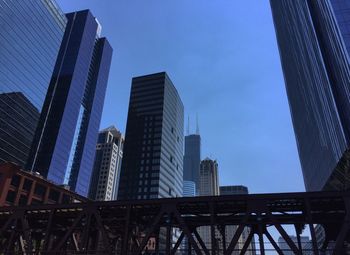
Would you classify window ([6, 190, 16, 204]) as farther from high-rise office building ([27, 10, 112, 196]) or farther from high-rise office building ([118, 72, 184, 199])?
high-rise office building ([118, 72, 184, 199])

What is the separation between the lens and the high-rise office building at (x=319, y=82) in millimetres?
70000

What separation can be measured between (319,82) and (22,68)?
9950cm

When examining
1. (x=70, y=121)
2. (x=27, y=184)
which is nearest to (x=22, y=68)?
(x=70, y=121)

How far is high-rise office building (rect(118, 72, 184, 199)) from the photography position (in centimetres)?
15538

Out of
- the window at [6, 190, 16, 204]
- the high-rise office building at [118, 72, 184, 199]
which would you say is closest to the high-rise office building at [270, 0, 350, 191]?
the high-rise office building at [118, 72, 184, 199]

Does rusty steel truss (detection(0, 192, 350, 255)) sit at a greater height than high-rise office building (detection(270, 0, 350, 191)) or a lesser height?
lesser

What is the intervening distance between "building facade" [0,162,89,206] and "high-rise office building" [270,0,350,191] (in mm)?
63537

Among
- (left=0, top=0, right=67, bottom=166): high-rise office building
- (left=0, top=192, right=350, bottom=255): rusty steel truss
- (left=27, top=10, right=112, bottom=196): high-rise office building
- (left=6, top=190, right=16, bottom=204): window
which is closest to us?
(left=0, top=192, right=350, bottom=255): rusty steel truss

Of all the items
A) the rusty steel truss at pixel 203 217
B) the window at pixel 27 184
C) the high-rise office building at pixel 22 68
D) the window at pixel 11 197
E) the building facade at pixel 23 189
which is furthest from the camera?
the high-rise office building at pixel 22 68

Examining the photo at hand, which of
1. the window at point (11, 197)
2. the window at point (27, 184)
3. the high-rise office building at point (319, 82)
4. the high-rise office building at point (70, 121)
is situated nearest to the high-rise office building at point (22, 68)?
the high-rise office building at point (70, 121)

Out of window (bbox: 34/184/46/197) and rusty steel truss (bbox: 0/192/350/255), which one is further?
window (bbox: 34/184/46/197)

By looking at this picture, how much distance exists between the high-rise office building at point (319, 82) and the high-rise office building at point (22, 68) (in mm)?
95019

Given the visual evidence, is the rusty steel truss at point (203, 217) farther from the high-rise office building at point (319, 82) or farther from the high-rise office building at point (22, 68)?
the high-rise office building at point (22, 68)

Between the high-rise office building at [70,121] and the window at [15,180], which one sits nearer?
the window at [15,180]
